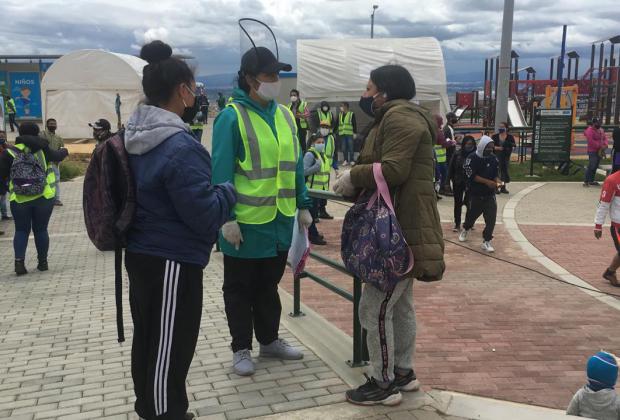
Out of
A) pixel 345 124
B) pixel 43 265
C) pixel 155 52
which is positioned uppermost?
pixel 155 52

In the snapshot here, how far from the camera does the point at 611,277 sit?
7129 millimetres

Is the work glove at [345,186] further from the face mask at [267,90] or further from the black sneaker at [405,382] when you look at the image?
the black sneaker at [405,382]

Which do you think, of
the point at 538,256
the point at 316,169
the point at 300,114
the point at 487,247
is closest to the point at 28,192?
the point at 316,169

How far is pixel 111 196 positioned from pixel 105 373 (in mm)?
1925

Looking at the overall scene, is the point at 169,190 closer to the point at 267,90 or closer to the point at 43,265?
the point at 267,90

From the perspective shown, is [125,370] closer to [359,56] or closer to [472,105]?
[359,56]

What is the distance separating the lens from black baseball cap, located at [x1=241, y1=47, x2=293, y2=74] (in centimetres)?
368

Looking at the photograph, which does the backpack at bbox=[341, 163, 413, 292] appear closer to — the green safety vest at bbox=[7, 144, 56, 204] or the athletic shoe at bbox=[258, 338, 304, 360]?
the athletic shoe at bbox=[258, 338, 304, 360]

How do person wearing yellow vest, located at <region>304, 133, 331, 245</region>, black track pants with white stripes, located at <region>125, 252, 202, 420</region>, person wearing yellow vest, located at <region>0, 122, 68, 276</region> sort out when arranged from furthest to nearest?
person wearing yellow vest, located at <region>304, 133, 331, 245</region> < person wearing yellow vest, located at <region>0, 122, 68, 276</region> < black track pants with white stripes, located at <region>125, 252, 202, 420</region>

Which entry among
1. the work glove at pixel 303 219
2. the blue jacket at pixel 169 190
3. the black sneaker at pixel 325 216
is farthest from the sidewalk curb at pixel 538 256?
the blue jacket at pixel 169 190

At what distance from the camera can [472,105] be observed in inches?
1500

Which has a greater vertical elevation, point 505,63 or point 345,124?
point 505,63

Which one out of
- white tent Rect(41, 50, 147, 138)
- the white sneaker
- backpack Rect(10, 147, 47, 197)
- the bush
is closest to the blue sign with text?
white tent Rect(41, 50, 147, 138)

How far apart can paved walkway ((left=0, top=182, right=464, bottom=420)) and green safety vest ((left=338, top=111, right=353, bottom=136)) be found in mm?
12469
